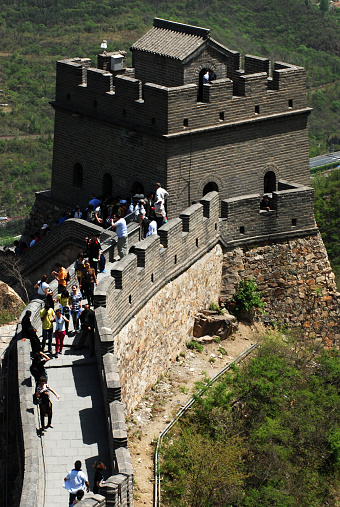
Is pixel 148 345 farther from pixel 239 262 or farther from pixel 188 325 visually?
pixel 239 262

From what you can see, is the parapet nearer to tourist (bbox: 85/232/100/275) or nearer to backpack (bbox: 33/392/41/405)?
tourist (bbox: 85/232/100/275)

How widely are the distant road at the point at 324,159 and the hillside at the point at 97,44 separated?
1.19m

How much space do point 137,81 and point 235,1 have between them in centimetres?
9206

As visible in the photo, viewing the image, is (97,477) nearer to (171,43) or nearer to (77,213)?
(77,213)

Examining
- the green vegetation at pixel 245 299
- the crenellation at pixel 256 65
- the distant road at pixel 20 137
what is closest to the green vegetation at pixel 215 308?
the green vegetation at pixel 245 299

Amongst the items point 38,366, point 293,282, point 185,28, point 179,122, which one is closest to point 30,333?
point 38,366

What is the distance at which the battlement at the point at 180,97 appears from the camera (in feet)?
94.6

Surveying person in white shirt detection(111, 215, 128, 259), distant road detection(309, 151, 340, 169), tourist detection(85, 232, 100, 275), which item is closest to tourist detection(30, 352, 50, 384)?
tourist detection(85, 232, 100, 275)

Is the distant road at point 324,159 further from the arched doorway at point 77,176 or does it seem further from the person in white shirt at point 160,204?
the person in white shirt at point 160,204

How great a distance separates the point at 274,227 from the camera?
30.7 m

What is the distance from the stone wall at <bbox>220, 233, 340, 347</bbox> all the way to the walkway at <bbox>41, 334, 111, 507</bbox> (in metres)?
8.03

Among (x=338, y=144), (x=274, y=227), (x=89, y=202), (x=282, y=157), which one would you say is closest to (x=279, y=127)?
(x=282, y=157)

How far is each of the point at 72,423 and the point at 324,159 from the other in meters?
84.6

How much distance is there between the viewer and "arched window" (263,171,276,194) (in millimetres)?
31594
